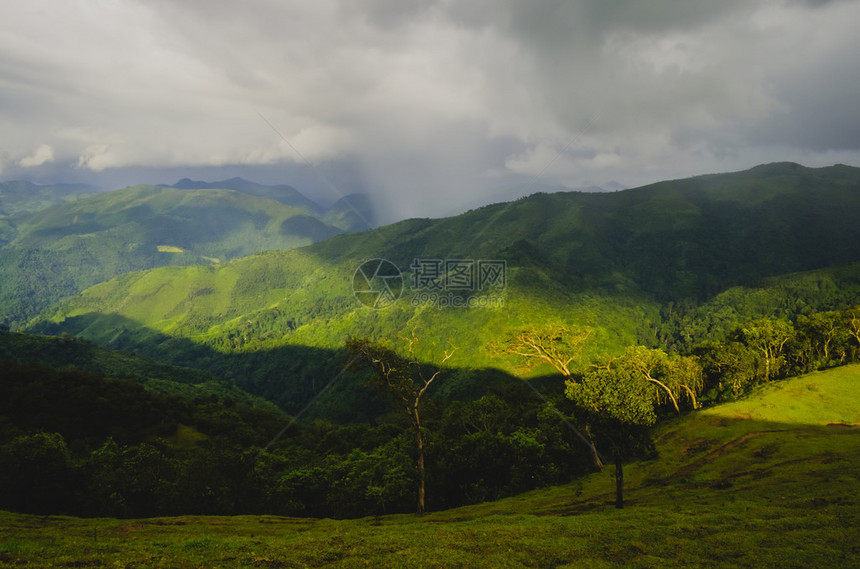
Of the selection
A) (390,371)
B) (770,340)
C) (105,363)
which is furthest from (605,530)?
(105,363)

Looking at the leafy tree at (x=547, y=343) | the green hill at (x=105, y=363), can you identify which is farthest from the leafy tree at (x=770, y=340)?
the green hill at (x=105, y=363)

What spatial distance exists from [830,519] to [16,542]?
3257 cm

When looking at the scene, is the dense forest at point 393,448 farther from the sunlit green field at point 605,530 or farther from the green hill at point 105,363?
the green hill at point 105,363

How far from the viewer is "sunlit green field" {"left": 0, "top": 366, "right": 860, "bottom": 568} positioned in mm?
14305

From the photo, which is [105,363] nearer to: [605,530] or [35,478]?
[35,478]

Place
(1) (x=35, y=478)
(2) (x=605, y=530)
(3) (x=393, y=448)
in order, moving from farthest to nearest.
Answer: (3) (x=393, y=448) → (1) (x=35, y=478) → (2) (x=605, y=530)

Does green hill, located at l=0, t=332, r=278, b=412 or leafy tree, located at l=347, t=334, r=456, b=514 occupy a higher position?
leafy tree, located at l=347, t=334, r=456, b=514

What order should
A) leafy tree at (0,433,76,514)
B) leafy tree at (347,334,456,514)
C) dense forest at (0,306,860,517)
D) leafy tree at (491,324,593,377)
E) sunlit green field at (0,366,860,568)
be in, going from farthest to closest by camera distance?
leafy tree at (491,324,593,377), leafy tree at (347,334,456,514), dense forest at (0,306,860,517), leafy tree at (0,433,76,514), sunlit green field at (0,366,860,568)

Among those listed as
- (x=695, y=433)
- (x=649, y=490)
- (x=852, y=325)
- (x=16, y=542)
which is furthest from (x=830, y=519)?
(x=852, y=325)

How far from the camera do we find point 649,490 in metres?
28.2

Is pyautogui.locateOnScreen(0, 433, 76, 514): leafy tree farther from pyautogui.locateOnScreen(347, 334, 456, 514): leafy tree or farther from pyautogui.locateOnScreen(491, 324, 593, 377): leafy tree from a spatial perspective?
pyautogui.locateOnScreen(491, 324, 593, 377): leafy tree

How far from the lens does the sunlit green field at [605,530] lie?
46.9 ft

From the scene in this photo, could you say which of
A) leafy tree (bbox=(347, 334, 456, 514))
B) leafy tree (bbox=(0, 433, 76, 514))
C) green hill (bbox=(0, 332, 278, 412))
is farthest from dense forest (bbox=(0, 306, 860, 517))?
green hill (bbox=(0, 332, 278, 412))

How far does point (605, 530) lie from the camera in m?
18.5
